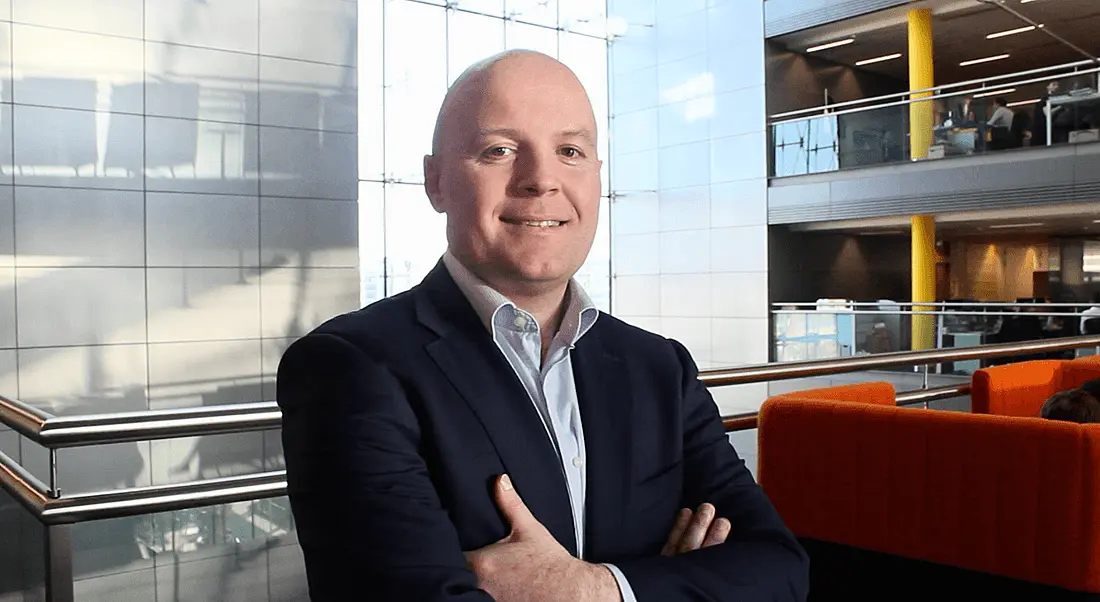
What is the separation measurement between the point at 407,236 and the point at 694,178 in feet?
20.5

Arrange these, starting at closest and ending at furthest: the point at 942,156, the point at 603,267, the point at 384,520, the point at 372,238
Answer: the point at 384,520
the point at 942,156
the point at 372,238
the point at 603,267

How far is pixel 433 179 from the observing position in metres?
1.57

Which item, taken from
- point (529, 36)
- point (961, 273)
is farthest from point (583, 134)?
point (961, 273)

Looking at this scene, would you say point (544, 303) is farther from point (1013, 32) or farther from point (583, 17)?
point (583, 17)

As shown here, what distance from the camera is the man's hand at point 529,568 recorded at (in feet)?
4.59

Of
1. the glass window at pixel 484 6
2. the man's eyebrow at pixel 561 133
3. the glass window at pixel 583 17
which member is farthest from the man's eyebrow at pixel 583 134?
the glass window at pixel 583 17

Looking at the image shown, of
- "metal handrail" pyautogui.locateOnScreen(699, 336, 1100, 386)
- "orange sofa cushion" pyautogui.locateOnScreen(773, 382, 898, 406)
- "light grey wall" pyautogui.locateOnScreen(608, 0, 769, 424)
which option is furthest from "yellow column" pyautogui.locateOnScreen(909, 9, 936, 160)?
"orange sofa cushion" pyautogui.locateOnScreen(773, 382, 898, 406)

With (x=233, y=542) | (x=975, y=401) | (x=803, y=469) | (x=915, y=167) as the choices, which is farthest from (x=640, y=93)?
(x=233, y=542)

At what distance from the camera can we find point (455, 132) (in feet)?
4.90

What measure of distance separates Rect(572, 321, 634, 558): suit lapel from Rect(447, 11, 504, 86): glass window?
54.1 ft

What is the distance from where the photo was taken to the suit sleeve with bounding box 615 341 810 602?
1.49 meters

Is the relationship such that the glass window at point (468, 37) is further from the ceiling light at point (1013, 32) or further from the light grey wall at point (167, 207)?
the ceiling light at point (1013, 32)

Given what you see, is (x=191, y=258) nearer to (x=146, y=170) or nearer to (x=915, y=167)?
(x=146, y=170)

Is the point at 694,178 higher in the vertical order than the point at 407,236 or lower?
higher
